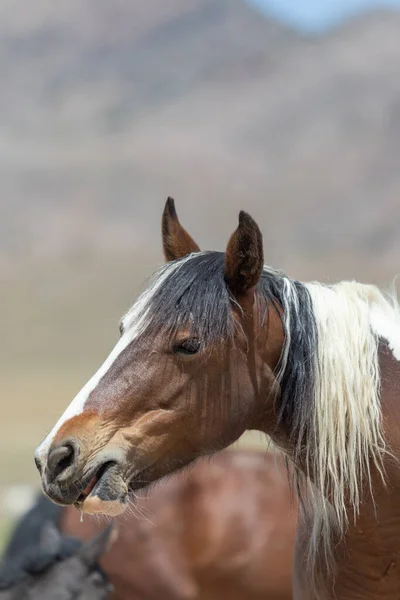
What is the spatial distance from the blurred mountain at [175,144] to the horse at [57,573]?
12492mm

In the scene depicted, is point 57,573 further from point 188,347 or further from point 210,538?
point 188,347

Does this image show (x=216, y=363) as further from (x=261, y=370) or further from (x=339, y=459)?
(x=339, y=459)

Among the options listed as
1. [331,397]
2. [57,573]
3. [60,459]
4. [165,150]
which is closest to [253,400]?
[331,397]

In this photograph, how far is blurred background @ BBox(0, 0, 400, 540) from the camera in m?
17.9


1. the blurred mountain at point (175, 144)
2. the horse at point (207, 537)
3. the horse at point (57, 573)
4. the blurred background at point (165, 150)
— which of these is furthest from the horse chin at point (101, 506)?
the blurred mountain at point (175, 144)

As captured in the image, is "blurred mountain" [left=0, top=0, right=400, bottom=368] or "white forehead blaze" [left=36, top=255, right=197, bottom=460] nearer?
"white forehead blaze" [left=36, top=255, right=197, bottom=460]

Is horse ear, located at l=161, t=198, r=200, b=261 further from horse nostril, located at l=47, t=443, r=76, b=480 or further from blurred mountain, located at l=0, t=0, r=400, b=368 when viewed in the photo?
blurred mountain, located at l=0, t=0, r=400, b=368

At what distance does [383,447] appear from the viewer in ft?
6.42

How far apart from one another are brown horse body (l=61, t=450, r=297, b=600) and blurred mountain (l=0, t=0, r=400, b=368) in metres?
11.8

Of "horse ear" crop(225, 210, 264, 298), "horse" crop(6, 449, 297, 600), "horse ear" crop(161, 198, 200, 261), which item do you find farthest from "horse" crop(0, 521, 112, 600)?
"horse ear" crop(225, 210, 264, 298)

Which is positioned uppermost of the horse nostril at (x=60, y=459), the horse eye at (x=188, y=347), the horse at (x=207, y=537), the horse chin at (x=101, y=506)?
the horse eye at (x=188, y=347)

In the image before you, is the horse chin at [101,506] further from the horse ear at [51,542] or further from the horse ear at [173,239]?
the horse ear at [51,542]

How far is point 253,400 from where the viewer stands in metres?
1.94

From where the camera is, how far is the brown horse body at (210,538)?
3.89 m
